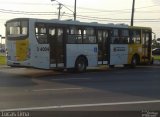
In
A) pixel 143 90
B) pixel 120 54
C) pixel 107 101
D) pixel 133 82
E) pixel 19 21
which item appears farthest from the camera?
pixel 120 54

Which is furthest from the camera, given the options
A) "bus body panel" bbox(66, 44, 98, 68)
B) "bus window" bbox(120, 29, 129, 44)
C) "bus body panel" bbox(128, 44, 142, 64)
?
"bus body panel" bbox(128, 44, 142, 64)

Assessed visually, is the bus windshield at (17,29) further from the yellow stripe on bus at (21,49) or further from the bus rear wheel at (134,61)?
the bus rear wheel at (134,61)

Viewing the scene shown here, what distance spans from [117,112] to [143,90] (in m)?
5.53

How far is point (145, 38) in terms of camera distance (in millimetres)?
33406

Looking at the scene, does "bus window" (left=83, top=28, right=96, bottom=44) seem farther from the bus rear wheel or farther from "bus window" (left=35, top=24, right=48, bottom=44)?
the bus rear wheel

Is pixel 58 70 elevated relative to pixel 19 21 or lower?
lower

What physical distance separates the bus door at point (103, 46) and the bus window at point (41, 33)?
509cm

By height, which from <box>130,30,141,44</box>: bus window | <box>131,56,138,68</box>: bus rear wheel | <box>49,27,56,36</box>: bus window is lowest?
<box>131,56,138,68</box>: bus rear wheel

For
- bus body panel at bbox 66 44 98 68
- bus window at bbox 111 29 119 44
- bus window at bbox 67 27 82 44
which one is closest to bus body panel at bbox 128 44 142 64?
bus window at bbox 111 29 119 44

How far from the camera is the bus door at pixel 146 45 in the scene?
109 ft

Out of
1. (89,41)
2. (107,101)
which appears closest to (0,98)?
(107,101)

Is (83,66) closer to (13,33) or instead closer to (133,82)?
(13,33)

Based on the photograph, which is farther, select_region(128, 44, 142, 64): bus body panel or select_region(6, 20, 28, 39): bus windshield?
select_region(128, 44, 142, 64): bus body panel

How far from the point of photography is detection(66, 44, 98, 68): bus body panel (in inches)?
1026
